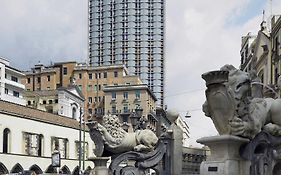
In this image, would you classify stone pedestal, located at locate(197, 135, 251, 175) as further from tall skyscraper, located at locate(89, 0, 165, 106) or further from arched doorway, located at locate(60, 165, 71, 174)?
tall skyscraper, located at locate(89, 0, 165, 106)

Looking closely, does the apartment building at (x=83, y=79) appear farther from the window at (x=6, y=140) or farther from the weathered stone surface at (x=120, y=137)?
the weathered stone surface at (x=120, y=137)

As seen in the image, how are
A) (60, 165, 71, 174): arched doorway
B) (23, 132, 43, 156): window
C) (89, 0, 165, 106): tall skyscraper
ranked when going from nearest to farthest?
(23, 132, 43, 156): window → (60, 165, 71, 174): arched doorway → (89, 0, 165, 106): tall skyscraper

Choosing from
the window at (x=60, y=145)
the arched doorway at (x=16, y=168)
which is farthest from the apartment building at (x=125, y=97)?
the arched doorway at (x=16, y=168)

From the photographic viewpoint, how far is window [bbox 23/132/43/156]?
56688 millimetres

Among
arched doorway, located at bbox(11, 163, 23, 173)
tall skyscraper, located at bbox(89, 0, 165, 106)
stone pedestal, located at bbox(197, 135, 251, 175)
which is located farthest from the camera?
tall skyscraper, located at bbox(89, 0, 165, 106)

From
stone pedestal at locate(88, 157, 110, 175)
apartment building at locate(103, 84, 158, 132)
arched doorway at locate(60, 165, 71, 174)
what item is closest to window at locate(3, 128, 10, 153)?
arched doorway at locate(60, 165, 71, 174)

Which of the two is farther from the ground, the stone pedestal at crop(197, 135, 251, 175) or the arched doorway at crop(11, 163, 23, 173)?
the stone pedestal at crop(197, 135, 251, 175)

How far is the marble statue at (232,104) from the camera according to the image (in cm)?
789

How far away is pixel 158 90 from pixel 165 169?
137 meters

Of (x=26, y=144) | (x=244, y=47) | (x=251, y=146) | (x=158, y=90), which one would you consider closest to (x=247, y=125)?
(x=251, y=146)

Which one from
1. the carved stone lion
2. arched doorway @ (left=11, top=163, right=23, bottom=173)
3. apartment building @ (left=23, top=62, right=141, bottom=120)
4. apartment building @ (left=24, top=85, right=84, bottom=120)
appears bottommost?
arched doorway @ (left=11, top=163, right=23, bottom=173)

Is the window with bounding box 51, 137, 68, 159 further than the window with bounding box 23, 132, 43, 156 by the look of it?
Yes

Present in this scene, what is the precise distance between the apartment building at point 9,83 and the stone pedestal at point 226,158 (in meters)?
80.0

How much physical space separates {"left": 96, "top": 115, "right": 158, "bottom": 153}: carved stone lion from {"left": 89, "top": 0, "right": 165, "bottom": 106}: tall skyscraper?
438 ft
